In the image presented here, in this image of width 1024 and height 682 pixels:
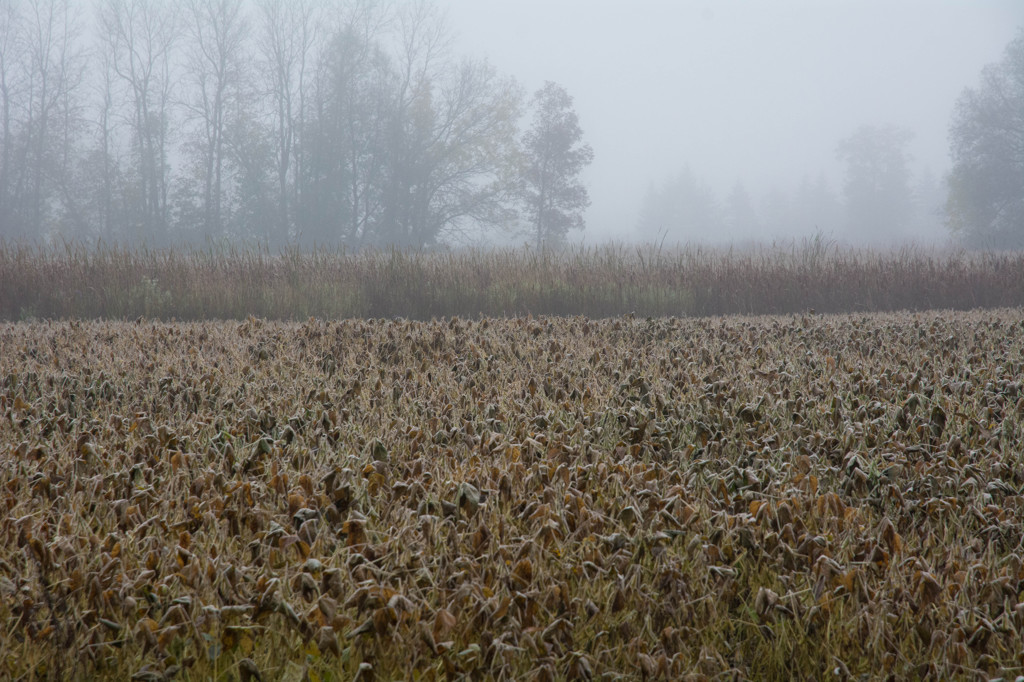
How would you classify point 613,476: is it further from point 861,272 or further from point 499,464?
point 861,272

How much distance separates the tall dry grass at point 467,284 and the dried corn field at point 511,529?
671 centimetres

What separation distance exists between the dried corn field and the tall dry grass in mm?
6712

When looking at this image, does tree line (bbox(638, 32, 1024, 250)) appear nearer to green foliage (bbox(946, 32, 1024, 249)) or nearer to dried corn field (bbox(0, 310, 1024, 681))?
green foliage (bbox(946, 32, 1024, 249))

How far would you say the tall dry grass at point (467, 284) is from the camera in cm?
1059

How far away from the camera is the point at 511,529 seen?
6.93ft

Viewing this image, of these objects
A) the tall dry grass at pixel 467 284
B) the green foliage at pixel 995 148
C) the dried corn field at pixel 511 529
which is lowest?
the dried corn field at pixel 511 529

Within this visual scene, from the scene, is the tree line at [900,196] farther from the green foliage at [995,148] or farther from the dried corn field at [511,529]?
the dried corn field at [511,529]

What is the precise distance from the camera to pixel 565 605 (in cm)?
176

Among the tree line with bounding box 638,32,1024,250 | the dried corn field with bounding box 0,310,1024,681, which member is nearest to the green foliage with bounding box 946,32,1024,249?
the tree line with bounding box 638,32,1024,250

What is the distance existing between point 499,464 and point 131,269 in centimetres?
1034

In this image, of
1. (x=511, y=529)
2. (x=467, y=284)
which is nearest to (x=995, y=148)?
(x=467, y=284)

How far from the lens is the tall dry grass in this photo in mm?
10586

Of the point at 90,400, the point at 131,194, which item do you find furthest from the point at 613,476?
the point at 131,194

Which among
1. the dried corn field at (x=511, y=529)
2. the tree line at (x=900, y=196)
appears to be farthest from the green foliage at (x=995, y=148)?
the dried corn field at (x=511, y=529)
